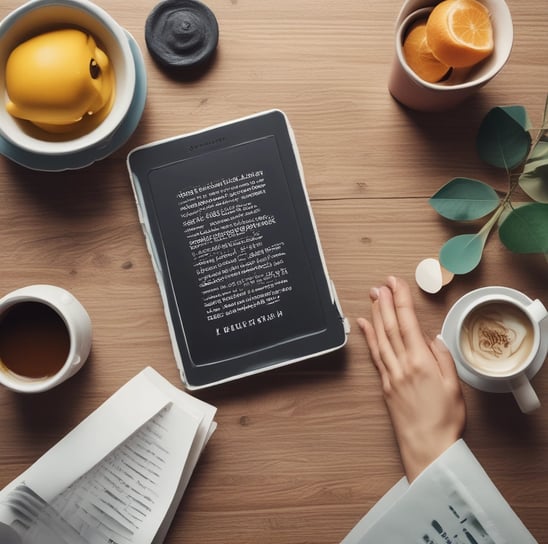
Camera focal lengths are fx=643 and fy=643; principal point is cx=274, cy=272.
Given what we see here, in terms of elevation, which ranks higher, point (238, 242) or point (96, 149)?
point (96, 149)

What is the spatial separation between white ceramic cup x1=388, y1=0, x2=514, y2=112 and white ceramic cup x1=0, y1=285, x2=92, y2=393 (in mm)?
435

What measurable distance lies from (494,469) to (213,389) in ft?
1.11

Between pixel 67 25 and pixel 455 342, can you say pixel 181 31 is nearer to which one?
pixel 67 25

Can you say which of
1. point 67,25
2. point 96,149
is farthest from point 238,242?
point 67,25

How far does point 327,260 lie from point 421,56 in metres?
0.24

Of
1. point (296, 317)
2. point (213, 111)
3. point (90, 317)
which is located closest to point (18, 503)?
point (90, 317)

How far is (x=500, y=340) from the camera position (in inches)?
28.3

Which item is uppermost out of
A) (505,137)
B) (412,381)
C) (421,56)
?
(421,56)

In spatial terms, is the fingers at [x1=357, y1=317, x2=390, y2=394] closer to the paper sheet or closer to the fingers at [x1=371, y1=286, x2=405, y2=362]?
the fingers at [x1=371, y1=286, x2=405, y2=362]

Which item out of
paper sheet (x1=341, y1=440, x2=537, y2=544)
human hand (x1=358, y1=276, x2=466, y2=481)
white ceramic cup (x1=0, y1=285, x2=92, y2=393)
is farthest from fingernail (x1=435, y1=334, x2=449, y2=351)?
white ceramic cup (x1=0, y1=285, x2=92, y2=393)

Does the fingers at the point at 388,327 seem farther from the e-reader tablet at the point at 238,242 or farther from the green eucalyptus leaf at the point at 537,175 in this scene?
the green eucalyptus leaf at the point at 537,175

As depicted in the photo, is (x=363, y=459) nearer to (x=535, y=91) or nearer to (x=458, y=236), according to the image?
(x=458, y=236)

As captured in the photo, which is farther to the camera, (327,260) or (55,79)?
(327,260)

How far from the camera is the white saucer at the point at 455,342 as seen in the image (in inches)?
28.8
